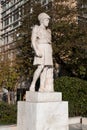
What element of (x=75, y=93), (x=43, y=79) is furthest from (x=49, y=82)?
(x=75, y=93)

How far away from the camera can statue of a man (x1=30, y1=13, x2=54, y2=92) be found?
11398 mm

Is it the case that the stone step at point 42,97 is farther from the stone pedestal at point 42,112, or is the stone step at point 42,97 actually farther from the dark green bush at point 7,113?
the dark green bush at point 7,113

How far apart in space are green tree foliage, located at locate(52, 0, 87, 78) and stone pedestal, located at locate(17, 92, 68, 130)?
1373cm

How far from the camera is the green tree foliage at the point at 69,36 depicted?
82.4 ft

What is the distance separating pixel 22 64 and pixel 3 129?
18842mm

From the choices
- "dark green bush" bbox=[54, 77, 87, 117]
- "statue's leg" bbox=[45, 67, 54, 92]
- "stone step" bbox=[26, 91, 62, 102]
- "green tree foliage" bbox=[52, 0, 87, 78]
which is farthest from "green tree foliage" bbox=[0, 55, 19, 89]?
"stone step" bbox=[26, 91, 62, 102]

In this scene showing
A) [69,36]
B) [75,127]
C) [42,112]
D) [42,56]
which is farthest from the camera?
[69,36]

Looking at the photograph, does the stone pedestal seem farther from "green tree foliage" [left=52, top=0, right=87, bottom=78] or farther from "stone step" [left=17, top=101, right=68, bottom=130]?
"green tree foliage" [left=52, top=0, right=87, bottom=78]

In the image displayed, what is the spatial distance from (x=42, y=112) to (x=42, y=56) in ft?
6.36

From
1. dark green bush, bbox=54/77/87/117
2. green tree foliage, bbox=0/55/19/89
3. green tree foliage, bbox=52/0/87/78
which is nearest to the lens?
dark green bush, bbox=54/77/87/117

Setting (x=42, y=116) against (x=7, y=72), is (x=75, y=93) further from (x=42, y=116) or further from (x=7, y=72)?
(x=7, y=72)

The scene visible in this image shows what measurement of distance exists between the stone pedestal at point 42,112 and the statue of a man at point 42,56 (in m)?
0.41

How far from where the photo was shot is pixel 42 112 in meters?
10.8

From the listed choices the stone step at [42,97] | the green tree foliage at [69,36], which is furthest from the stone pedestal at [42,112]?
the green tree foliage at [69,36]
